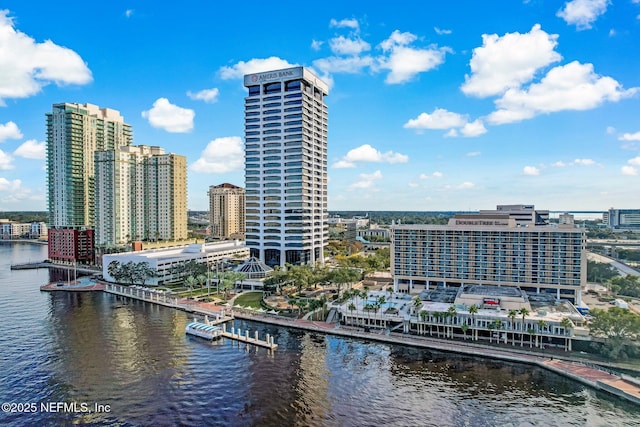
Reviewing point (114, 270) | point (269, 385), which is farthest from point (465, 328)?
point (114, 270)

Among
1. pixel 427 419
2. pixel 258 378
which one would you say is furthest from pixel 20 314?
pixel 427 419

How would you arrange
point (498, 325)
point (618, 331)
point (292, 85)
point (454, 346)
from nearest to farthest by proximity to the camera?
point (618, 331) → point (454, 346) → point (498, 325) → point (292, 85)

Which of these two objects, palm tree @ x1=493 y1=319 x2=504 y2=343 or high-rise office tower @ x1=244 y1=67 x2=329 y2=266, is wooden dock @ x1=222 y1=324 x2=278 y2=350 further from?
high-rise office tower @ x1=244 y1=67 x2=329 y2=266

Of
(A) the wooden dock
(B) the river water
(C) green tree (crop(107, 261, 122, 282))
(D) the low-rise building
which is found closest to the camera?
(B) the river water

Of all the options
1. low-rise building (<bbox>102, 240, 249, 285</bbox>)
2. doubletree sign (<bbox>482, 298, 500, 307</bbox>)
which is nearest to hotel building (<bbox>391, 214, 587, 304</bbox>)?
doubletree sign (<bbox>482, 298, 500, 307</bbox>)

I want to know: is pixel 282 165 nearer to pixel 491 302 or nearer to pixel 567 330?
pixel 491 302

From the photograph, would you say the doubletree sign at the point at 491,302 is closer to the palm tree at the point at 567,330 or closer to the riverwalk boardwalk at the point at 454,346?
the riverwalk boardwalk at the point at 454,346

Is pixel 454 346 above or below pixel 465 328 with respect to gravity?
below
